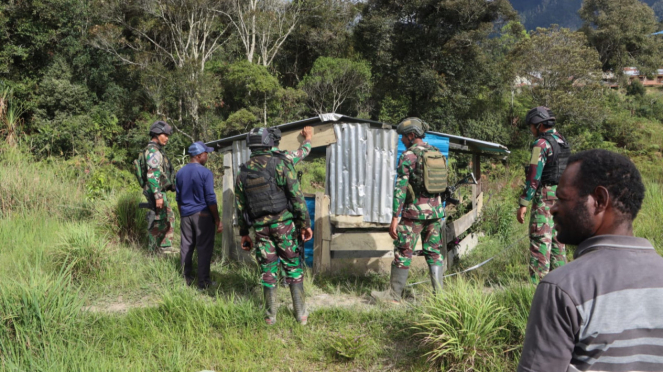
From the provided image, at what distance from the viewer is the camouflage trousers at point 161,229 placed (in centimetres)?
688

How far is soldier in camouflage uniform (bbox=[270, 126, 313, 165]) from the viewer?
4805mm

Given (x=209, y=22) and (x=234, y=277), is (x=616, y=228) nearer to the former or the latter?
(x=234, y=277)

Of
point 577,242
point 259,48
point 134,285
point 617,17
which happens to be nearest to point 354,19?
point 259,48

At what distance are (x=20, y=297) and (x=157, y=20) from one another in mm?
20271

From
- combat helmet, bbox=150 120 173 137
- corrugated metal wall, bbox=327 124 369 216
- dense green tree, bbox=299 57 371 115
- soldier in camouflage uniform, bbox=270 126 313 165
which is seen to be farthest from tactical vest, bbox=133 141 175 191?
dense green tree, bbox=299 57 371 115

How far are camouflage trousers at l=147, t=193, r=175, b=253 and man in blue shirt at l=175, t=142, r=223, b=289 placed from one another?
1282 mm

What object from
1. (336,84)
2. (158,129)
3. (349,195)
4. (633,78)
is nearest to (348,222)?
(349,195)

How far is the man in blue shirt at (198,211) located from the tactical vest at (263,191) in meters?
1.32

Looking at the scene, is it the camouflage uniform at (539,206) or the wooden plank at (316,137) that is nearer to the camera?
the camouflage uniform at (539,206)

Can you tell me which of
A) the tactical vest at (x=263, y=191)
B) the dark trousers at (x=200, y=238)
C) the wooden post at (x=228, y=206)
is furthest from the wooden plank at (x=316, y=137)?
the tactical vest at (x=263, y=191)

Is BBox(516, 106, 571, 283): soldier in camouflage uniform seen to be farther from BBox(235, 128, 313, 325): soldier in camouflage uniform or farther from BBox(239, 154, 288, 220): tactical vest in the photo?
BBox(239, 154, 288, 220): tactical vest

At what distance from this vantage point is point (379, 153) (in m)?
6.72

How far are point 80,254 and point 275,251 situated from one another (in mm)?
2963

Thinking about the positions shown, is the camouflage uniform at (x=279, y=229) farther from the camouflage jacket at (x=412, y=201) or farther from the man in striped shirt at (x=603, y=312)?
the man in striped shirt at (x=603, y=312)
